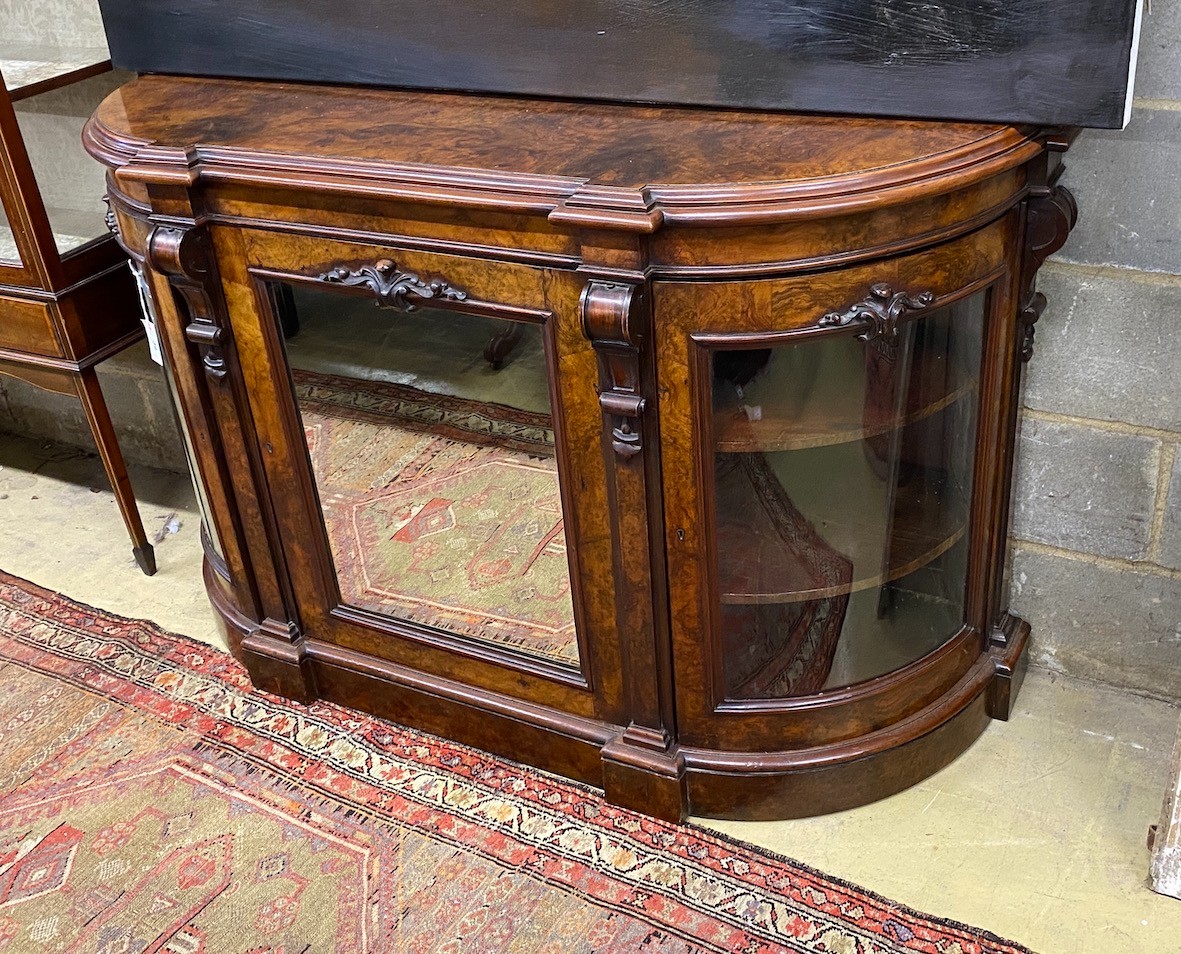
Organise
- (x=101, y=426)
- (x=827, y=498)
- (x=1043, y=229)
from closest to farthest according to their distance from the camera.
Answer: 1. (x=1043, y=229)
2. (x=827, y=498)
3. (x=101, y=426)

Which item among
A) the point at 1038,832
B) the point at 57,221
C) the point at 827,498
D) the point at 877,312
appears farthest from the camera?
the point at 57,221

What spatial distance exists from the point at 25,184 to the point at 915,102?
5.46 ft

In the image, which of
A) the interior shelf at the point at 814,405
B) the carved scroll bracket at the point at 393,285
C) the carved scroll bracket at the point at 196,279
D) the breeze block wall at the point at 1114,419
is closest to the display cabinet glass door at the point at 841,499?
the interior shelf at the point at 814,405

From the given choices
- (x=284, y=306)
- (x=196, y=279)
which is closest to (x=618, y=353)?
(x=284, y=306)

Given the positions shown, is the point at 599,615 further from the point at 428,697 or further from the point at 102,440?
the point at 102,440

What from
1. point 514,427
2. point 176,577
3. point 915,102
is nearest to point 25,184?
point 176,577

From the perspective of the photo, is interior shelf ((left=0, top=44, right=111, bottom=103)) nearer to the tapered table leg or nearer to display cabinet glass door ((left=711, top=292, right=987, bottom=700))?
the tapered table leg

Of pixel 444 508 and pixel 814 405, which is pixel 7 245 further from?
pixel 814 405

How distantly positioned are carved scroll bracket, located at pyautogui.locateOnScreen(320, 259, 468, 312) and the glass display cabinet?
86 centimetres

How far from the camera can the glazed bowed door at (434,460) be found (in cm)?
184

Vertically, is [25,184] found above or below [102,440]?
above

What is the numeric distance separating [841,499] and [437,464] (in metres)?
0.66

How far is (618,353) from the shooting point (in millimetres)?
1708

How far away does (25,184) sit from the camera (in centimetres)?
238
